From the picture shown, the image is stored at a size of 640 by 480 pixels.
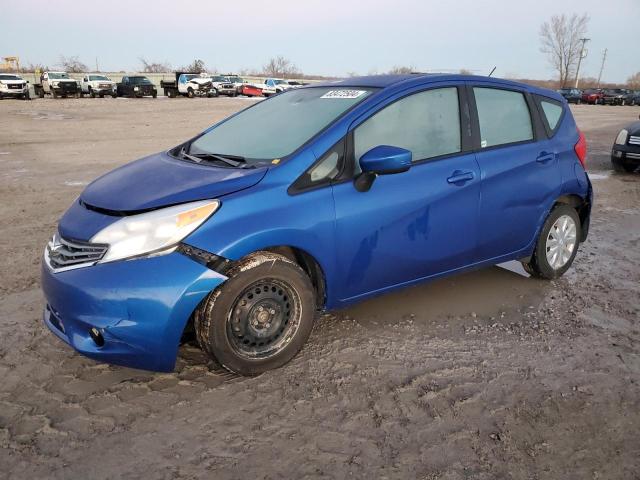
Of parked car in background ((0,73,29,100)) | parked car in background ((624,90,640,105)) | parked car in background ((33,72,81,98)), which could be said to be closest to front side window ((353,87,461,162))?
parked car in background ((0,73,29,100))

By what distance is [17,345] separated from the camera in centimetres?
341

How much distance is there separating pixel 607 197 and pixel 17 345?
8.00 m

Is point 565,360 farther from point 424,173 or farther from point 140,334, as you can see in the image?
point 140,334

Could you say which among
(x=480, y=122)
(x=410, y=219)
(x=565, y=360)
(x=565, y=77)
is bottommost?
(x=565, y=360)

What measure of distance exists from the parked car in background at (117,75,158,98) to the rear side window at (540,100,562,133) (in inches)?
1411

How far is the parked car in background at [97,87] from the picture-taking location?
36469 mm

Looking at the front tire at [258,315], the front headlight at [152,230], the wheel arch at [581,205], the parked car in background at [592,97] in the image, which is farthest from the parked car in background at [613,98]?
the front headlight at [152,230]

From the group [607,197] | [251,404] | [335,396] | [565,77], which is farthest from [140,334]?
[565,77]

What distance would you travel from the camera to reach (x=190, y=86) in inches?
1531

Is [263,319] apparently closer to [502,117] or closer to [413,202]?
[413,202]

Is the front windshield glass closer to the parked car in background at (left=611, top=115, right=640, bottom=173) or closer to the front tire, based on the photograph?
the front tire

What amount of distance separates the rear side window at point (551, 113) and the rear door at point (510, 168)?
120 mm

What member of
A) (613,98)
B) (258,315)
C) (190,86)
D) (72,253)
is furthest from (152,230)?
(613,98)

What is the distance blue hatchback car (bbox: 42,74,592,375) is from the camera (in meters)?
2.69
